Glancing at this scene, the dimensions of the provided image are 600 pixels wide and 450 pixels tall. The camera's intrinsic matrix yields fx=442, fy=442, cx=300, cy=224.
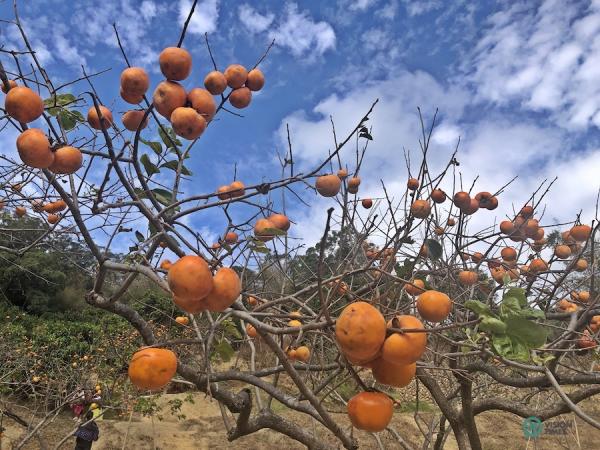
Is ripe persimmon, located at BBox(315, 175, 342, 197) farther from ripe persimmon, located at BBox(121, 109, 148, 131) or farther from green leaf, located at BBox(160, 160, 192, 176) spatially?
ripe persimmon, located at BBox(121, 109, 148, 131)

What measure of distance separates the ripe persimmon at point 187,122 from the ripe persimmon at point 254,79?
2.16ft

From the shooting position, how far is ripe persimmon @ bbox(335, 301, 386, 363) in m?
0.93

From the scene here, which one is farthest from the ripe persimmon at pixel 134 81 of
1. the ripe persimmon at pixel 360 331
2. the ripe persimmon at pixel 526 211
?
the ripe persimmon at pixel 526 211

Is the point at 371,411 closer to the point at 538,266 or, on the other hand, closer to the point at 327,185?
the point at 327,185

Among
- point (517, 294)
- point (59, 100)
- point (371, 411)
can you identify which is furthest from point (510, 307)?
point (59, 100)

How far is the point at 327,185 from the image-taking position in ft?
6.43

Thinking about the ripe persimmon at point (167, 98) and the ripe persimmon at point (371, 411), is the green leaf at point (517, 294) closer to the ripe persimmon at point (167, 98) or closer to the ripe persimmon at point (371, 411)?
the ripe persimmon at point (371, 411)

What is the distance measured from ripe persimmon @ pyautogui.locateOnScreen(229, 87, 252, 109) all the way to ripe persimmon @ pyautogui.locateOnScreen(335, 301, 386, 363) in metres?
1.28

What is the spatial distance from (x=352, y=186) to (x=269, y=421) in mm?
1768

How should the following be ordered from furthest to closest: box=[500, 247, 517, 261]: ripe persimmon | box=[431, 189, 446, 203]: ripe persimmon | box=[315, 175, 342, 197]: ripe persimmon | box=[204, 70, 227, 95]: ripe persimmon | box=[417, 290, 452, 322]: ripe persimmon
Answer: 1. box=[500, 247, 517, 261]: ripe persimmon
2. box=[431, 189, 446, 203]: ripe persimmon
3. box=[315, 175, 342, 197]: ripe persimmon
4. box=[204, 70, 227, 95]: ripe persimmon
5. box=[417, 290, 452, 322]: ripe persimmon

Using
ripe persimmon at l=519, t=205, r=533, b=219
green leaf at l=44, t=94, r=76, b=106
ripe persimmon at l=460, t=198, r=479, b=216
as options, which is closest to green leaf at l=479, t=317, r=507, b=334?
green leaf at l=44, t=94, r=76, b=106

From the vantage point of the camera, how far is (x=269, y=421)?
1975 millimetres

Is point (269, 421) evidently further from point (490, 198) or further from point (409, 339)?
point (490, 198)

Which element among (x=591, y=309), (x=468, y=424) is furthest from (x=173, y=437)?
(x=591, y=309)
